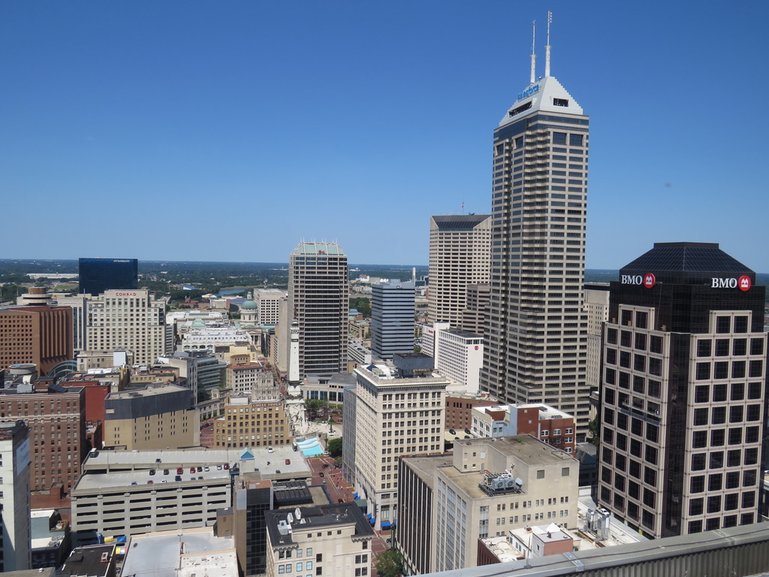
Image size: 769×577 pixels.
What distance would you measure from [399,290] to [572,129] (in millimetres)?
89801

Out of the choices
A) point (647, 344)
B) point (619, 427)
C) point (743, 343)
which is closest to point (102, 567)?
point (619, 427)

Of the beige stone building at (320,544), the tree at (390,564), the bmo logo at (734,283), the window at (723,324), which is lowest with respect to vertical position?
the tree at (390,564)

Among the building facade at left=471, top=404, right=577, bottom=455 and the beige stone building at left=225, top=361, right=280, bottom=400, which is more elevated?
the building facade at left=471, top=404, right=577, bottom=455

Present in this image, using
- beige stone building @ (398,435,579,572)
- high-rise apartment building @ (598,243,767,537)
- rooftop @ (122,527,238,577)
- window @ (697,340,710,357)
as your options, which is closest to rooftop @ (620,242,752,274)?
high-rise apartment building @ (598,243,767,537)

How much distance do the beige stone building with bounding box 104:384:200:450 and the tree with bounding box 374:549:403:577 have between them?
60.6 m

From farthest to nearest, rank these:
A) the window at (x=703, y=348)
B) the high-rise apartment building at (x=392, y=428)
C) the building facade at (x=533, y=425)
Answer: the building facade at (x=533, y=425)
the high-rise apartment building at (x=392, y=428)
the window at (x=703, y=348)

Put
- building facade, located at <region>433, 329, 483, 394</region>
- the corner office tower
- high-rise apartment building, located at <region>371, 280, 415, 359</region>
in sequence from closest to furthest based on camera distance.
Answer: the corner office tower < building facade, located at <region>433, 329, 483, 394</region> < high-rise apartment building, located at <region>371, 280, 415, 359</region>

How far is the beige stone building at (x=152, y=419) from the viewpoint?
118 meters

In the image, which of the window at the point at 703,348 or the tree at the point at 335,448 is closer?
the window at the point at 703,348

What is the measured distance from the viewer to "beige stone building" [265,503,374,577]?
57688 millimetres

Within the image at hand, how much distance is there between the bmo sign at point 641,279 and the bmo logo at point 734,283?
18.3 ft

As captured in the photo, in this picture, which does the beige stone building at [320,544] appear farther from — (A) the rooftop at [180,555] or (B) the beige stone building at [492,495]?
(B) the beige stone building at [492,495]

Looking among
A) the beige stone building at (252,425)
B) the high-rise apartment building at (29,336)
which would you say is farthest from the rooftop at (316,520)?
the high-rise apartment building at (29,336)

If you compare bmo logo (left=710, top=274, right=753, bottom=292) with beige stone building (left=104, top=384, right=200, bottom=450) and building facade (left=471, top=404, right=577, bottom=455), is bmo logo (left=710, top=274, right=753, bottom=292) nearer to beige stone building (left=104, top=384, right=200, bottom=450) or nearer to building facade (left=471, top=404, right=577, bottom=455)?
building facade (left=471, top=404, right=577, bottom=455)
